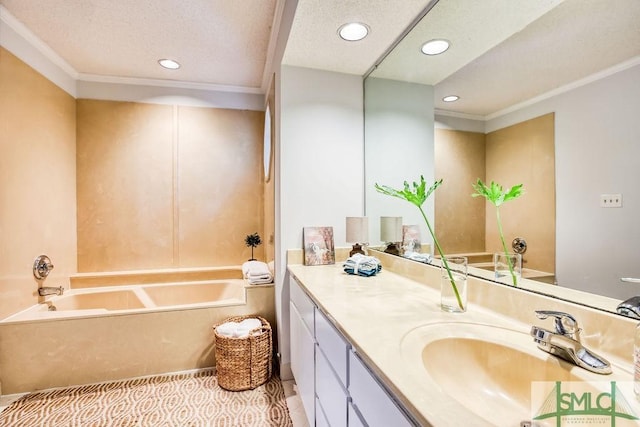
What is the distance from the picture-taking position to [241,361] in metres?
1.93

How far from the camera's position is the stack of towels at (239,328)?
197 cm

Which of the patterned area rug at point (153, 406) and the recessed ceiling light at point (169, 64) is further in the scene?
the recessed ceiling light at point (169, 64)

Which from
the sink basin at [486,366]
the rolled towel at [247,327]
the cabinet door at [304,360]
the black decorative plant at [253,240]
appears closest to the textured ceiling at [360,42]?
the sink basin at [486,366]

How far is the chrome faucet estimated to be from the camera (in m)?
0.66

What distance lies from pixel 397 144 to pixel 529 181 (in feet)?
3.10

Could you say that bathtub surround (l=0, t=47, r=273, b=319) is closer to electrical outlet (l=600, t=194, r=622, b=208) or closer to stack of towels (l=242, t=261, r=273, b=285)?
stack of towels (l=242, t=261, r=273, b=285)

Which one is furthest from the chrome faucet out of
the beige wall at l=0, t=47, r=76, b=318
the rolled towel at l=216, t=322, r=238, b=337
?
the beige wall at l=0, t=47, r=76, b=318

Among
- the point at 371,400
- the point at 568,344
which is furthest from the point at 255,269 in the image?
the point at 568,344

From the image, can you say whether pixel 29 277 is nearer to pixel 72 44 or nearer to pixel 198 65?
pixel 72 44

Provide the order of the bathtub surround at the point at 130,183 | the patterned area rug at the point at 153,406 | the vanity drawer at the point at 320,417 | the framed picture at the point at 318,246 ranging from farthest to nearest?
the bathtub surround at the point at 130,183, the framed picture at the point at 318,246, the patterned area rug at the point at 153,406, the vanity drawer at the point at 320,417

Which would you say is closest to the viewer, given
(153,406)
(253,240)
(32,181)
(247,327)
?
(153,406)

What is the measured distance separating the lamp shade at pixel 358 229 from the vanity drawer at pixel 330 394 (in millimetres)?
827

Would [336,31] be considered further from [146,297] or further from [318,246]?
[146,297]

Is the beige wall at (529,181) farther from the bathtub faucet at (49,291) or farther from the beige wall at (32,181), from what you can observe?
the bathtub faucet at (49,291)
